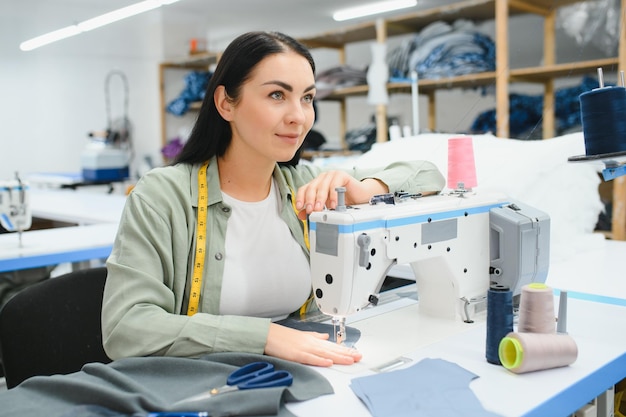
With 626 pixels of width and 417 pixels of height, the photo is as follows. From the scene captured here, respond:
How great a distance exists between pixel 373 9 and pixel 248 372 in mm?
3438

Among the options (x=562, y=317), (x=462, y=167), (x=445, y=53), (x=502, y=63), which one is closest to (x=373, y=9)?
(x=445, y=53)

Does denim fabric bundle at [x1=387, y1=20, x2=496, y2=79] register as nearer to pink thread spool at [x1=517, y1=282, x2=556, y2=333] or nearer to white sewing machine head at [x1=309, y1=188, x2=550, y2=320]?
white sewing machine head at [x1=309, y1=188, x2=550, y2=320]

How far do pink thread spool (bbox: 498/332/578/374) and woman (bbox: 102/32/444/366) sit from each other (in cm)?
25

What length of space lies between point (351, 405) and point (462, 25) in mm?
2441

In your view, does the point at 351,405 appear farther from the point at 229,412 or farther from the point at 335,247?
the point at 335,247

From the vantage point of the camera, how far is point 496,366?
992mm

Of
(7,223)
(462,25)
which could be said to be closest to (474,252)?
(7,223)

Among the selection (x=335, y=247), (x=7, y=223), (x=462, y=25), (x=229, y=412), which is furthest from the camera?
(x=462, y=25)

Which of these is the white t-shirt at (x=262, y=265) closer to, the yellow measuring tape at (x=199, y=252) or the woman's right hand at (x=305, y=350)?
the yellow measuring tape at (x=199, y=252)

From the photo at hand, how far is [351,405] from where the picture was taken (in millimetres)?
849

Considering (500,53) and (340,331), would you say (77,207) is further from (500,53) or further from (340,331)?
(340,331)

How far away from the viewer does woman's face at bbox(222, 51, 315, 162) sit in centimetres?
125

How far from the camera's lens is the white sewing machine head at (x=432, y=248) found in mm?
1068

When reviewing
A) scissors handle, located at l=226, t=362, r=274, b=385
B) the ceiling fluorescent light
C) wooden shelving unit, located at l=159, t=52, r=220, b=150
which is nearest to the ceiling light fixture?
wooden shelving unit, located at l=159, t=52, r=220, b=150
